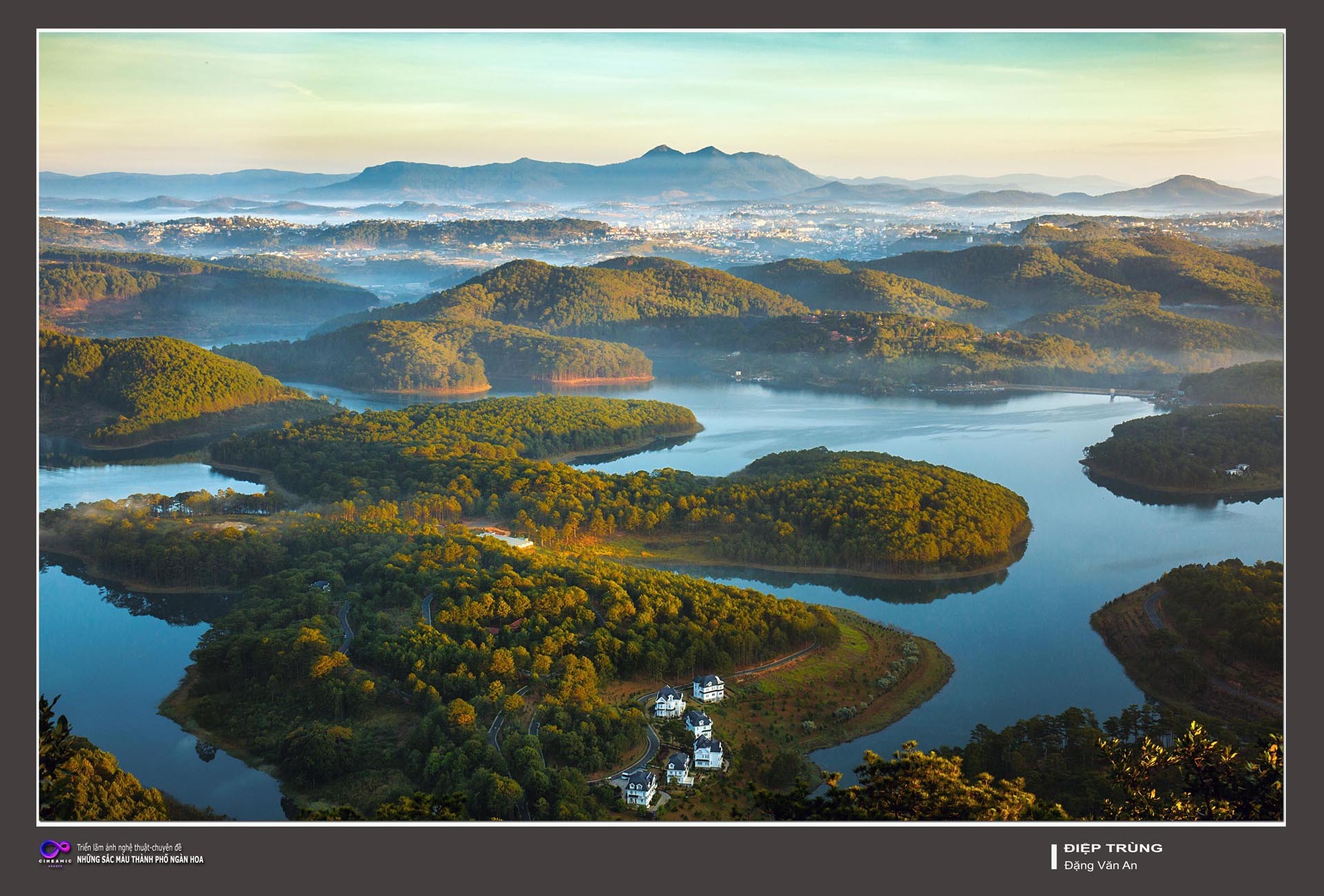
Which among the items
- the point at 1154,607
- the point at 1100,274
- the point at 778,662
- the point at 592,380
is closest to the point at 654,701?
the point at 778,662

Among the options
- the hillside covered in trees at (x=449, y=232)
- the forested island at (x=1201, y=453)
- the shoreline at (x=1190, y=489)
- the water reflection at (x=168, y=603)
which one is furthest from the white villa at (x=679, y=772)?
the hillside covered in trees at (x=449, y=232)

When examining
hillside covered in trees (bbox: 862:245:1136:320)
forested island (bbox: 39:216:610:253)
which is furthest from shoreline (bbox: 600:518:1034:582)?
forested island (bbox: 39:216:610:253)

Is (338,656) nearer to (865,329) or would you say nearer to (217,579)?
(217,579)

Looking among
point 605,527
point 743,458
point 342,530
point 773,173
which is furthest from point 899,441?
point 773,173

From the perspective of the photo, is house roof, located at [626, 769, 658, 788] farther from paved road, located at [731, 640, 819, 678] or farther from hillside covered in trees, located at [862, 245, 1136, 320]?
hillside covered in trees, located at [862, 245, 1136, 320]
